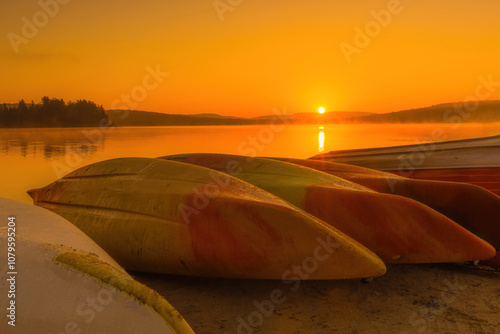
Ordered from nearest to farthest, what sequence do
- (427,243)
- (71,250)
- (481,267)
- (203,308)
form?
(71,250)
(203,308)
(427,243)
(481,267)

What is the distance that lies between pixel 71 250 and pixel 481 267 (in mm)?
2496

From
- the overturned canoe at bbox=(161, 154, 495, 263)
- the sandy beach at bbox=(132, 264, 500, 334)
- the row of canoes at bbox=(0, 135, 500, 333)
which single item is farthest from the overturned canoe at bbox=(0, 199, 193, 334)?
the overturned canoe at bbox=(161, 154, 495, 263)

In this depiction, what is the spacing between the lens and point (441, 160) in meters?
6.37

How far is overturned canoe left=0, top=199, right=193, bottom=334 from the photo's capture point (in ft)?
4.79

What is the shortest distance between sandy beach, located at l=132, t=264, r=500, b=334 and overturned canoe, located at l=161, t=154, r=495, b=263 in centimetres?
19

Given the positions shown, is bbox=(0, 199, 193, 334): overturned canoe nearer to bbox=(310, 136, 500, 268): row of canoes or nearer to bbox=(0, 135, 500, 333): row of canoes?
bbox=(0, 135, 500, 333): row of canoes

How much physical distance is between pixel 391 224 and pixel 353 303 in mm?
606

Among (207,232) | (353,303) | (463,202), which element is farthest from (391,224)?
(207,232)

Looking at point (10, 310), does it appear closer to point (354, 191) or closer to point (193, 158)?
point (354, 191)

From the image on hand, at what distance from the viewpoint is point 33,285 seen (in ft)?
5.15

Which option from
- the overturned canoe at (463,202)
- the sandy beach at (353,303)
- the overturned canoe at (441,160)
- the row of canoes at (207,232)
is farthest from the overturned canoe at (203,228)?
the overturned canoe at (441,160)

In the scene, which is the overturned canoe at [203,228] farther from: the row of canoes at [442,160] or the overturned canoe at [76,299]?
the row of canoes at [442,160]

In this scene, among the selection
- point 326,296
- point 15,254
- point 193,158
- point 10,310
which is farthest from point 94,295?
point 193,158

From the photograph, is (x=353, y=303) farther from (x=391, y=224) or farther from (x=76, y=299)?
(x=76, y=299)
